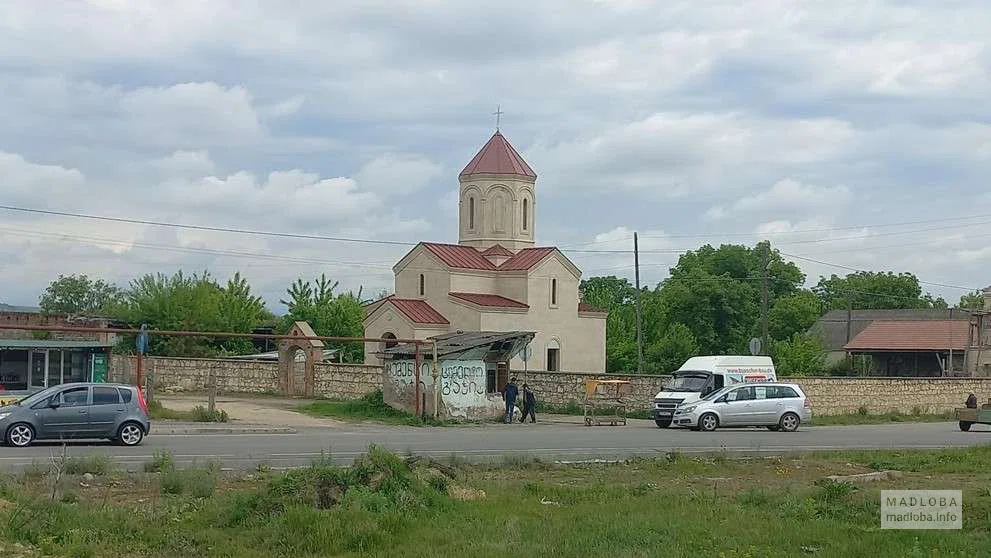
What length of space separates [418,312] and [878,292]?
2810 inches

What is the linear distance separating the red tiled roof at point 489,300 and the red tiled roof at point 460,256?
1.51 meters

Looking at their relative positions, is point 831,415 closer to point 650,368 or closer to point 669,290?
point 650,368

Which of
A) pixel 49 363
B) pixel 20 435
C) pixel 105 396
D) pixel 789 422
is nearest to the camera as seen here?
pixel 20 435

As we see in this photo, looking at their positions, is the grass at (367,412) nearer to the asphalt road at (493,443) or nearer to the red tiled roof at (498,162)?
the asphalt road at (493,443)

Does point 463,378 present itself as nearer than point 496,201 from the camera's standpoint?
Yes

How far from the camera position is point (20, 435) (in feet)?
86.5

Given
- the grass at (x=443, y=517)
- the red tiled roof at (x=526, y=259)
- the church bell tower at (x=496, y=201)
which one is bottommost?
the grass at (x=443, y=517)

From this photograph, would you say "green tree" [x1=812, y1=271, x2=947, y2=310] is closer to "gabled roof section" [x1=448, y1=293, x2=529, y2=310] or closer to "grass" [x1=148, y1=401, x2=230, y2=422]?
"gabled roof section" [x1=448, y1=293, x2=529, y2=310]

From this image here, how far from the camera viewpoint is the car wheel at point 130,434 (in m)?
27.4

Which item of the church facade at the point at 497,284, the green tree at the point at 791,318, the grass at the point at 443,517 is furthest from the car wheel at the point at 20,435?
the green tree at the point at 791,318

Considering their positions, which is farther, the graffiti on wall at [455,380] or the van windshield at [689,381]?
the graffiti on wall at [455,380]

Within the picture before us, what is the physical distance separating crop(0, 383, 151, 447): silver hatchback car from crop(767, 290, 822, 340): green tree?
260ft

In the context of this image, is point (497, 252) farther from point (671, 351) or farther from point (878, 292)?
point (878, 292)

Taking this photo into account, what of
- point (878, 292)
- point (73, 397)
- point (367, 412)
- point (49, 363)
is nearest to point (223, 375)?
point (49, 363)
